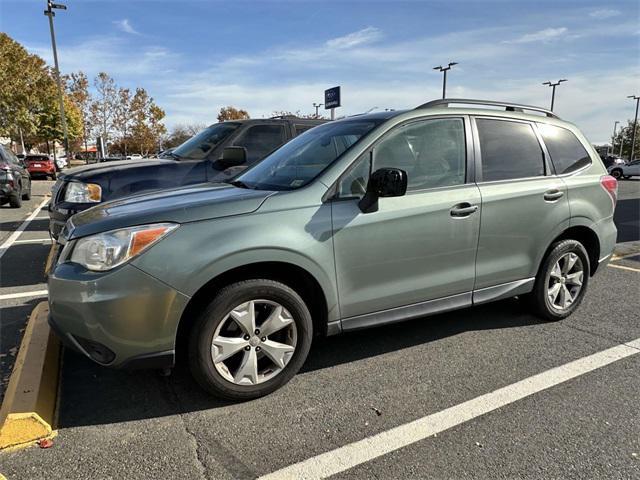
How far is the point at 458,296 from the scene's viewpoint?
140 inches

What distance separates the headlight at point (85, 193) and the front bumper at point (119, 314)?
3.04 meters

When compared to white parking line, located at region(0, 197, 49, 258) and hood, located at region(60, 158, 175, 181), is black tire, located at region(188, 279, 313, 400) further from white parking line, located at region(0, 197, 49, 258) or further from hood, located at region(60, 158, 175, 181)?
white parking line, located at region(0, 197, 49, 258)

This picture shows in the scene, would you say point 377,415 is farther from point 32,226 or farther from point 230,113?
point 230,113

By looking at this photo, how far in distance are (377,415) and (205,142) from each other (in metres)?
4.80

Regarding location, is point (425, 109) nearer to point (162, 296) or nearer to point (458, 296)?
point (458, 296)

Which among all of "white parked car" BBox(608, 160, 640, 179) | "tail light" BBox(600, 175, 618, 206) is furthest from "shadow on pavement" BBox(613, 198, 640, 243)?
"white parked car" BBox(608, 160, 640, 179)

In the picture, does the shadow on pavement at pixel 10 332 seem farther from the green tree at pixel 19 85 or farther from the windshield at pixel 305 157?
the green tree at pixel 19 85

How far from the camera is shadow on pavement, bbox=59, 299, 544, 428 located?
2.80 metres

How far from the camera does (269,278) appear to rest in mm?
2926

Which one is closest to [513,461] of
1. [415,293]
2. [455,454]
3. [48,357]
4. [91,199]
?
[455,454]

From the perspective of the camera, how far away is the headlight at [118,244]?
8.37ft

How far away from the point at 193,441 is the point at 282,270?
1066mm

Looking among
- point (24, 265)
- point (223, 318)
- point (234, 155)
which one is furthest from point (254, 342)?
point (24, 265)

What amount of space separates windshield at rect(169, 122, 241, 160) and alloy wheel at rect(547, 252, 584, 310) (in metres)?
4.33
